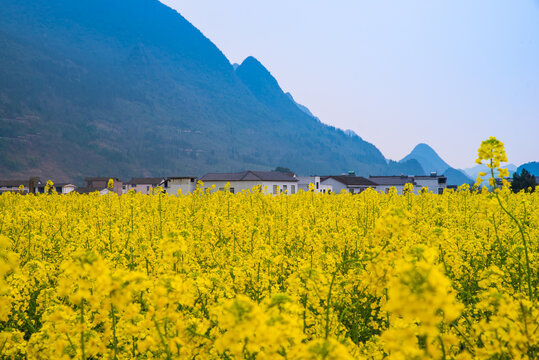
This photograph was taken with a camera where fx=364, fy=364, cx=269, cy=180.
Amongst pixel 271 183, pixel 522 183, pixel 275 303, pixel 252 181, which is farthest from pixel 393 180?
pixel 275 303

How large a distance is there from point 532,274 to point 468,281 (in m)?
0.90

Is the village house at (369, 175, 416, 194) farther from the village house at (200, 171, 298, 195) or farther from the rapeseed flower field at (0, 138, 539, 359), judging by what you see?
the rapeseed flower field at (0, 138, 539, 359)

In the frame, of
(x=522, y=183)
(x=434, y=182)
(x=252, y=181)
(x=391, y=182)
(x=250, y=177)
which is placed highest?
(x=250, y=177)

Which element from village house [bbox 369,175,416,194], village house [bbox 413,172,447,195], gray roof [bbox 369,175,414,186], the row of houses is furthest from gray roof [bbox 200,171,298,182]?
village house [bbox 413,172,447,195]

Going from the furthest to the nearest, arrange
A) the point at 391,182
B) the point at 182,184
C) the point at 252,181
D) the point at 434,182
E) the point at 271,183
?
1. the point at 391,182
2. the point at 434,182
3. the point at 182,184
4. the point at 271,183
5. the point at 252,181

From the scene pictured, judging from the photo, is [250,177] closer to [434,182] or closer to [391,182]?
[391,182]

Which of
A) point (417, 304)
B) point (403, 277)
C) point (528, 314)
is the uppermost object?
point (403, 277)

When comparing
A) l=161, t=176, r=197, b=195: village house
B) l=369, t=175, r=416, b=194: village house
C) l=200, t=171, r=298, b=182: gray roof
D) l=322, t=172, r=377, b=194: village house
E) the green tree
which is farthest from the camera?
l=369, t=175, r=416, b=194: village house

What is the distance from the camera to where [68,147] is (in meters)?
176

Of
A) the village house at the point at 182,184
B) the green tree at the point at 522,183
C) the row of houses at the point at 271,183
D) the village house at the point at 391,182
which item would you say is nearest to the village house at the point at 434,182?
the row of houses at the point at 271,183

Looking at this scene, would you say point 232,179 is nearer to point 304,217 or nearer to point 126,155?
point 304,217

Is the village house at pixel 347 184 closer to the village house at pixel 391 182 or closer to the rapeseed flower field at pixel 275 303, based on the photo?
the village house at pixel 391 182

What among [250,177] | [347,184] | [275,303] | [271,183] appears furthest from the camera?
[347,184]

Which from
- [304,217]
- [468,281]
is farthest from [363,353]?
[304,217]
